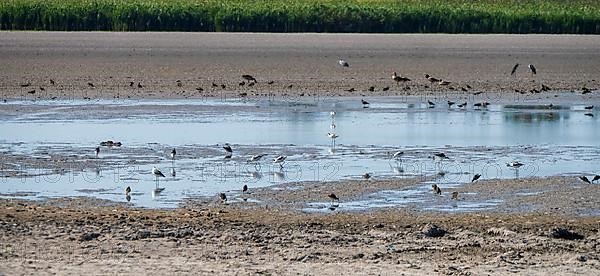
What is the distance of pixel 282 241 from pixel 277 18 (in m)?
31.7

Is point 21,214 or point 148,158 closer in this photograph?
point 21,214

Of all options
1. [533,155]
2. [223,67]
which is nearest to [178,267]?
[533,155]

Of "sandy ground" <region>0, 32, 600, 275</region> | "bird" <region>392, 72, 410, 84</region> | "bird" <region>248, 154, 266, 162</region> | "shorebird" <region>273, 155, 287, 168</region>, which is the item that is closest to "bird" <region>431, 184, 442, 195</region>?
"sandy ground" <region>0, 32, 600, 275</region>

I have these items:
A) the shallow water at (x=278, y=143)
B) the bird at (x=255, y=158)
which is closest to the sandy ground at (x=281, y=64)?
the shallow water at (x=278, y=143)

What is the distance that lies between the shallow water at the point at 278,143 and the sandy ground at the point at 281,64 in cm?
215

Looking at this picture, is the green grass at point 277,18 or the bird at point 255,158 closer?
the bird at point 255,158

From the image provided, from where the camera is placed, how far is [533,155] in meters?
15.5

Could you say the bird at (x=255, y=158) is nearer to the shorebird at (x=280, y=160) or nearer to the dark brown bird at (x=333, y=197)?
the shorebird at (x=280, y=160)

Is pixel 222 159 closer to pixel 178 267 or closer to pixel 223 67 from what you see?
pixel 178 267

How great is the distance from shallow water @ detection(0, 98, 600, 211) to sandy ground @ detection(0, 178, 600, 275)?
79 centimetres

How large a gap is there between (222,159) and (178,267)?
20.5ft

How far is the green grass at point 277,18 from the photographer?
40.4 metres

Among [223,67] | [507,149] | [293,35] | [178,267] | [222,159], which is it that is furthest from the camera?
[293,35]

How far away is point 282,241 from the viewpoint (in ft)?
31.4
